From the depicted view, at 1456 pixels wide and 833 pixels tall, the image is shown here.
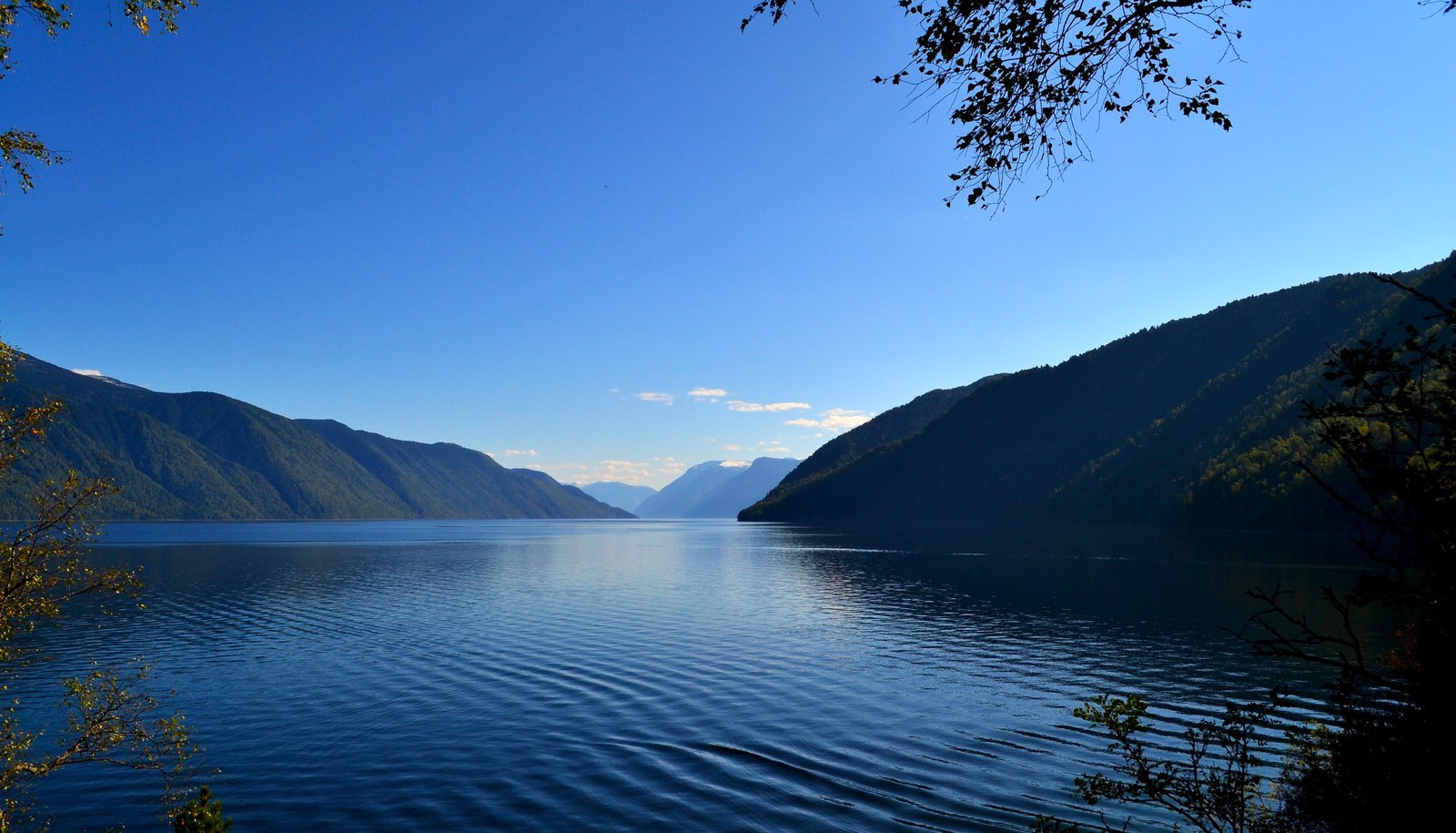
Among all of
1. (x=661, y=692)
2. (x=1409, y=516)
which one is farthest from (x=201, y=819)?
(x=661, y=692)

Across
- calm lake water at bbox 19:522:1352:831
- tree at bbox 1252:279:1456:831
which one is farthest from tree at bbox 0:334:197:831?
tree at bbox 1252:279:1456:831

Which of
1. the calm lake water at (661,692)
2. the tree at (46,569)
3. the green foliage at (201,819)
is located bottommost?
the calm lake water at (661,692)

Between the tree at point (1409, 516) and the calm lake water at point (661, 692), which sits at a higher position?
the tree at point (1409, 516)

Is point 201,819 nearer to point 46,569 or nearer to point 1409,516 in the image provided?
point 46,569

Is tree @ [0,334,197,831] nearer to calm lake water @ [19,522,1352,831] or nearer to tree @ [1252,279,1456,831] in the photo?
calm lake water @ [19,522,1352,831]

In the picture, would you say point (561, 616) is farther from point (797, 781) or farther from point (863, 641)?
point (797, 781)

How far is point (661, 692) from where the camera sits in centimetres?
4066

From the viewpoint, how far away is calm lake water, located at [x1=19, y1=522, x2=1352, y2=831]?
25750mm

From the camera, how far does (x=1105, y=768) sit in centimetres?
2805

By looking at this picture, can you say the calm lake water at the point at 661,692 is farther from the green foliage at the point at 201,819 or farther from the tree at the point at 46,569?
the tree at the point at 46,569

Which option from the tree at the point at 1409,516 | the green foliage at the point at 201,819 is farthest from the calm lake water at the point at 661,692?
the tree at the point at 1409,516

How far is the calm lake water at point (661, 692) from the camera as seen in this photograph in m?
25.8

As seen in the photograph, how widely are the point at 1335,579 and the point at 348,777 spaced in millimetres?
102243

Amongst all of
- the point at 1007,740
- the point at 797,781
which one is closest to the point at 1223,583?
the point at 1007,740
